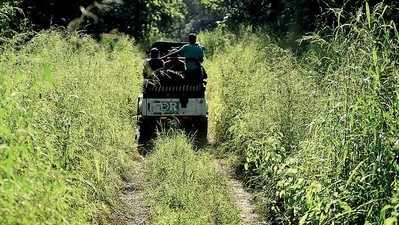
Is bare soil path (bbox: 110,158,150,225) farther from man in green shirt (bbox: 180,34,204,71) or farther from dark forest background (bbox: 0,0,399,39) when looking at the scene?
dark forest background (bbox: 0,0,399,39)

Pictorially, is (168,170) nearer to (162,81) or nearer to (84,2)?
(162,81)

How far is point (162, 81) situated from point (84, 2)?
44.9 feet

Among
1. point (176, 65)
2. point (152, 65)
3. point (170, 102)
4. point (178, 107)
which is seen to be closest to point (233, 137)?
point (178, 107)

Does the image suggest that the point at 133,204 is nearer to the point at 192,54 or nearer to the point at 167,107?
the point at 167,107

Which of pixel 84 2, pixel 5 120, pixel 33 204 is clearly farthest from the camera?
pixel 84 2

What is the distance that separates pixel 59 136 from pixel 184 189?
75.5 inches

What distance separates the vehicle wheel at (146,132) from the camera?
10461 millimetres

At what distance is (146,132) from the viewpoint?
10.7 metres

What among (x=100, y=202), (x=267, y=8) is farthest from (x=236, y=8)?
(x=100, y=202)

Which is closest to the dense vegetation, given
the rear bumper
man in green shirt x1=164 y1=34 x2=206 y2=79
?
the rear bumper

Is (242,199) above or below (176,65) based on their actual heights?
below

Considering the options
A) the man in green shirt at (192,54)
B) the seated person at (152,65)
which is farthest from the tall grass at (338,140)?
the seated person at (152,65)

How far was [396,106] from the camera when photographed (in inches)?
190

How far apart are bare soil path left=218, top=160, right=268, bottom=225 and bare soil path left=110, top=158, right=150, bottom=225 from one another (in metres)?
1.24
